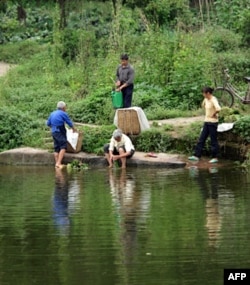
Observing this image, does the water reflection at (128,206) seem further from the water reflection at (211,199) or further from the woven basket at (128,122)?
the woven basket at (128,122)

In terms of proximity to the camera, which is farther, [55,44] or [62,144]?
[55,44]

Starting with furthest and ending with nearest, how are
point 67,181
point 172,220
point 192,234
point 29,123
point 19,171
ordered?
point 29,123 → point 19,171 → point 67,181 → point 172,220 → point 192,234

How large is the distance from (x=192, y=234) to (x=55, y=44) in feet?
68.3

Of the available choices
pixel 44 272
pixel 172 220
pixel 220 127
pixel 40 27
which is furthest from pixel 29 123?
pixel 40 27

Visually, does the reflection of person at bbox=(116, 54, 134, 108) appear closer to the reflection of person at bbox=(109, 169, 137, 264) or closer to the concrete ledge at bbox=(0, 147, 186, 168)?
the concrete ledge at bbox=(0, 147, 186, 168)

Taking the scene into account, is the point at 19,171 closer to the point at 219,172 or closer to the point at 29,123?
the point at 29,123

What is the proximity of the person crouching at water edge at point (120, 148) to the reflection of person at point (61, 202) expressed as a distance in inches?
47.6

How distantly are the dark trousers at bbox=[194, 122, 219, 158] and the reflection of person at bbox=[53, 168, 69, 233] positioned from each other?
123 inches

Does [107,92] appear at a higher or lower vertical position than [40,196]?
higher

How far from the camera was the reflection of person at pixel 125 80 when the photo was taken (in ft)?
79.8

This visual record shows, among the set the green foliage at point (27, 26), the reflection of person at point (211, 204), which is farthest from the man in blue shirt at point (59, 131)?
the green foliage at point (27, 26)

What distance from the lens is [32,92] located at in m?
29.8

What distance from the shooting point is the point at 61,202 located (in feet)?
57.5

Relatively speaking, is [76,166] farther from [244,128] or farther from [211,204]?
[211,204]
